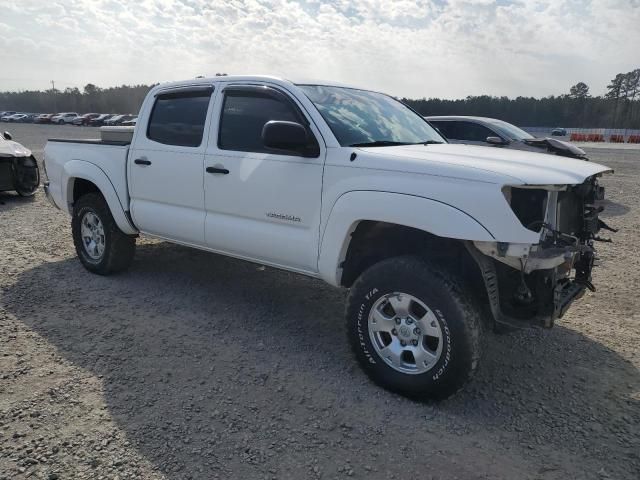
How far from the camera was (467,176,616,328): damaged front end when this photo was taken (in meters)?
2.83

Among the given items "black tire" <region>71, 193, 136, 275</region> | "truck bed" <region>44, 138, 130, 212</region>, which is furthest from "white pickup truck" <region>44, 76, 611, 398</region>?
"black tire" <region>71, 193, 136, 275</region>

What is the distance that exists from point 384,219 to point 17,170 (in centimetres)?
923

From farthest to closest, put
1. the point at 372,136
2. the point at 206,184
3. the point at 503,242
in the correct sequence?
the point at 206,184 < the point at 372,136 < the point at 503,242

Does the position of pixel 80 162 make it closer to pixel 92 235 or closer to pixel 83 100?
pixel 92 235

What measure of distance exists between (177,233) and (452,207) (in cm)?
266

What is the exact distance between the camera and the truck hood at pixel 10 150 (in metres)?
9.65

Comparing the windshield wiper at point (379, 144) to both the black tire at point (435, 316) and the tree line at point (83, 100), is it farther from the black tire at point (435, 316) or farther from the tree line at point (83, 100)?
the tree line at point (83, 100)

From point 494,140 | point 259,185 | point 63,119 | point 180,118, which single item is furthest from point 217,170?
point 63,119

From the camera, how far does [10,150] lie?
388 inches

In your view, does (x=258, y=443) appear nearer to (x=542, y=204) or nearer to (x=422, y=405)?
(x=422, y=405)

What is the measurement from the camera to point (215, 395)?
3.27m

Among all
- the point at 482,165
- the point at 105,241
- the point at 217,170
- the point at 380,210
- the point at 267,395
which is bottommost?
the point at 267,395

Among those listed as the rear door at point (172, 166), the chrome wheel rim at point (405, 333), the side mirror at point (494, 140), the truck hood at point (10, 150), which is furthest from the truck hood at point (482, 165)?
the truck hood at point (10, 150)

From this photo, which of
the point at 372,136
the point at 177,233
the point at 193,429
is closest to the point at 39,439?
the point at 193,429
